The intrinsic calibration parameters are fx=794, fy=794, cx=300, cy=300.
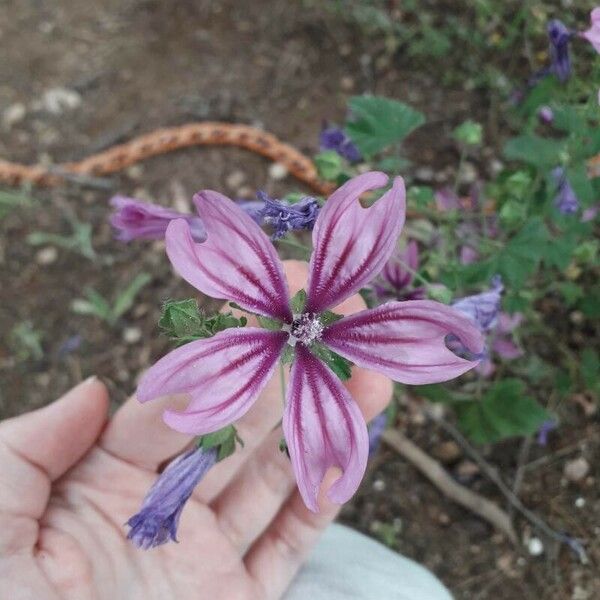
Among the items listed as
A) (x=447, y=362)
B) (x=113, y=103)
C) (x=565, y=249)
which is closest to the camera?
(x=447, y=362)

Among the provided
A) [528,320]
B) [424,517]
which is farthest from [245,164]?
[424,517]

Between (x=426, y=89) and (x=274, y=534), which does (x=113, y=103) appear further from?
(x=274, y=534)

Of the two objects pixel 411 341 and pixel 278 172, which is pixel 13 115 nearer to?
pixel 278 172

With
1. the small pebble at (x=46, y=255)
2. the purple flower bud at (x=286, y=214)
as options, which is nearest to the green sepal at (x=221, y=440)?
the purple flower bud at (x=286, y=214)

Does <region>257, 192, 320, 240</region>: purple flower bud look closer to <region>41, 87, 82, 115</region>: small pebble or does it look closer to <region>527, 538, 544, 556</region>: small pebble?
<region>527, 538, 544, 556</region>: small pebble

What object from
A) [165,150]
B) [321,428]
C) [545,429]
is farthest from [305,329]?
[165,150]

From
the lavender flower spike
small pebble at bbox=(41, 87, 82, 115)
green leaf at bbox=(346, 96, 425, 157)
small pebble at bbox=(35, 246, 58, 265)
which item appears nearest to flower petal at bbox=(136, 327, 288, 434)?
the lavender flower spike
